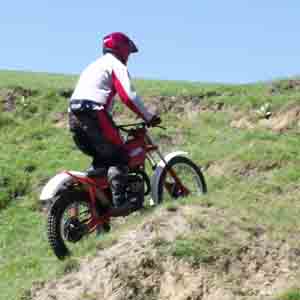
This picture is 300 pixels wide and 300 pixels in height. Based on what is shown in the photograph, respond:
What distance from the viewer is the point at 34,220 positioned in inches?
493

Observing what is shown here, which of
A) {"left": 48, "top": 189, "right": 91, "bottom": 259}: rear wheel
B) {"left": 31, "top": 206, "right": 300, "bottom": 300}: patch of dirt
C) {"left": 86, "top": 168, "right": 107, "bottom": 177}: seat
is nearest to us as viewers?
{"left": 31, "top": 206, "right": 300, "bottom": 300}: patch of dirt

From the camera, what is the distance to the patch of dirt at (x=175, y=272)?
283 inches

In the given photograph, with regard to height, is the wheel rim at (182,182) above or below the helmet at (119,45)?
below

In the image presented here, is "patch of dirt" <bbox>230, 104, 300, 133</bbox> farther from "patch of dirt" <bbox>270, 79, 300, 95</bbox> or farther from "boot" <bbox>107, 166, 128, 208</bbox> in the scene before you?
"boot" <bbox>107, 166, 128, 208</bbox>

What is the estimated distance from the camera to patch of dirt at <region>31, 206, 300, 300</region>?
7.18 metres

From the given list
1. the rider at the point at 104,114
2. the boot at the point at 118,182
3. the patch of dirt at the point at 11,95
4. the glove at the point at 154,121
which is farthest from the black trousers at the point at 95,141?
the patch of dirt at the point at 11,95

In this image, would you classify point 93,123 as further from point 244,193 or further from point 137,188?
point 244,193

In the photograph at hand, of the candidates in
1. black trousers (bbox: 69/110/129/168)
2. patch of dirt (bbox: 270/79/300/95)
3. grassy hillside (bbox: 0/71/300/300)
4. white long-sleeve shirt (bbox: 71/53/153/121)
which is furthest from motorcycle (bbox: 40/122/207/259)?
patch of dirt (bbox: 270/79/300/95)

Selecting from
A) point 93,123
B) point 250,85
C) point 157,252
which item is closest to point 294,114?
point 250,85

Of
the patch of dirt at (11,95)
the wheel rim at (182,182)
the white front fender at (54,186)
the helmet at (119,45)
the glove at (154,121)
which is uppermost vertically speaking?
the helmet at (119,45)

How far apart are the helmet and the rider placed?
13 centimetres

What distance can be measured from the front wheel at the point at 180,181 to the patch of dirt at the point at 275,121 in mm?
5324

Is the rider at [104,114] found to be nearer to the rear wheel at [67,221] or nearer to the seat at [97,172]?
the seat at [97,172]

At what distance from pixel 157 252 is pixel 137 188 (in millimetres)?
1614
